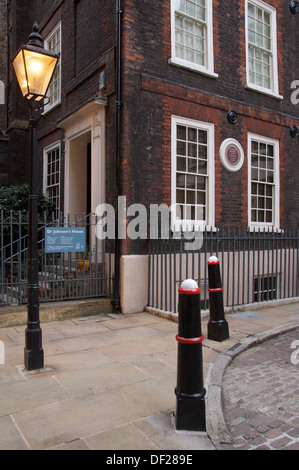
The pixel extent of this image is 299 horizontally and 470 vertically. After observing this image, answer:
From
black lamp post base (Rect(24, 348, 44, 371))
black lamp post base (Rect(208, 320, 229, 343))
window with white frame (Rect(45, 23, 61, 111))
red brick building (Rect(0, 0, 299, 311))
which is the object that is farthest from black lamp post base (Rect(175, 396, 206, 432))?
window with white frame (Rect(45, 23, 61, 111))

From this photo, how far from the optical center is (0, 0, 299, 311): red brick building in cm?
718

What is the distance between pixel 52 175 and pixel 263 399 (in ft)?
29.5

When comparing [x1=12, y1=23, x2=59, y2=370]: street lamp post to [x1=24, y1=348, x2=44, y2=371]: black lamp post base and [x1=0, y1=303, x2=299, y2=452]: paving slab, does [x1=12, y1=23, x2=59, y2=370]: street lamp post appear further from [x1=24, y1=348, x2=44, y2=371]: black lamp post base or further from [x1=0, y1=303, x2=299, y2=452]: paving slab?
[x1=0, y1=303, x2=299, y2=452]: paving slab

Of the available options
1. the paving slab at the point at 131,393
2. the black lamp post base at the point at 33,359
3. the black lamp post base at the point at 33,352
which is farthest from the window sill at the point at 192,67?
the black lamp post base at the point at 33,359

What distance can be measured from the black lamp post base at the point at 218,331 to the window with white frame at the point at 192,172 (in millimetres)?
2868

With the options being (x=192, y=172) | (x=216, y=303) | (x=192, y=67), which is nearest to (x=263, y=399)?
(x=216, y=303)

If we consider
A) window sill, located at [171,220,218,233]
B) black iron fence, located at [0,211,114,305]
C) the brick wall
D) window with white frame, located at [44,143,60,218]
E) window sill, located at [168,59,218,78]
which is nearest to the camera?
black iron fence, located at [0,211,114,305]

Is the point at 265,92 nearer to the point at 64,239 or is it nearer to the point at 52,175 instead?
the point at 52,175

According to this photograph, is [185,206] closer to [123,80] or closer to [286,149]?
[123,80]

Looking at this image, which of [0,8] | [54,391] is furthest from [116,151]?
[0,8]

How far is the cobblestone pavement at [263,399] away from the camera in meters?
2.83

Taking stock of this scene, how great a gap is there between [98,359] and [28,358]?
0.86 meters

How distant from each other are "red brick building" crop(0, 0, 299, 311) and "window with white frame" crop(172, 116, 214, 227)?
0.08ft

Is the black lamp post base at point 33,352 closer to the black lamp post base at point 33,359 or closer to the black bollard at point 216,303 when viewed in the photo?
the black lamp post base at point 33,359
